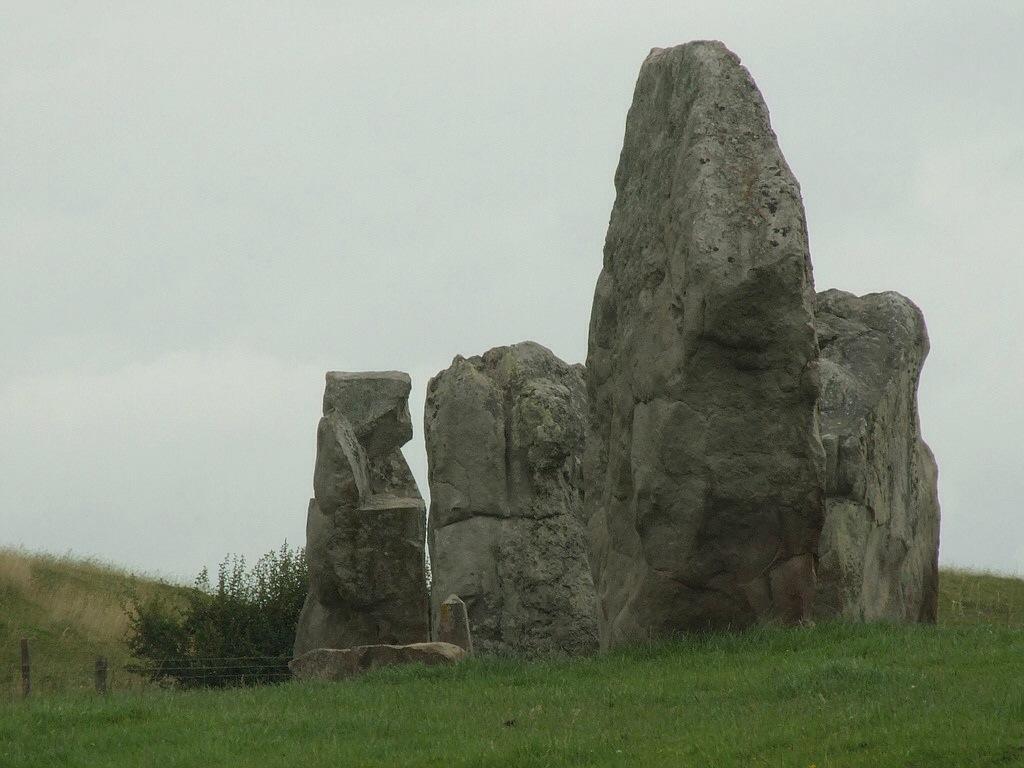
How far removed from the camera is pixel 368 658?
17.4 metres

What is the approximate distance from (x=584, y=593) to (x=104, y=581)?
49.4 ft

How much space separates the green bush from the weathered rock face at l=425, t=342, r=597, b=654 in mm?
3403

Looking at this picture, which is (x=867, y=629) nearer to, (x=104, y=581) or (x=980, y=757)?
(x=980, y=757)

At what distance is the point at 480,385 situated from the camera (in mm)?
24422

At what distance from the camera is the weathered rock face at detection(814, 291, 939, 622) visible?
60.0ft

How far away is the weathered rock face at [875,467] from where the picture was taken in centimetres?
1828

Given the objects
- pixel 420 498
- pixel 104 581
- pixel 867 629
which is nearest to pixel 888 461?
pixel 867 629

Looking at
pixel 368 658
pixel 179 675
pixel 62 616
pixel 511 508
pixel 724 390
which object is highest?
pixel 724 390

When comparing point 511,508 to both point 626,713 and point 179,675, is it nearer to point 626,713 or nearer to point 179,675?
point 179,675

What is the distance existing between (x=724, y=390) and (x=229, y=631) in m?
13.0

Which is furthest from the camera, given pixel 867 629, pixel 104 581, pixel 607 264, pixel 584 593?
pixel 104 581

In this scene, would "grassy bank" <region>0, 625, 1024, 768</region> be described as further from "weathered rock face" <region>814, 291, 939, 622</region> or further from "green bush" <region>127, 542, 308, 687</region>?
"green bush" <region>127, 542, 308, 687</region>


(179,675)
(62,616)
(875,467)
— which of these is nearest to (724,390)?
(875,467)

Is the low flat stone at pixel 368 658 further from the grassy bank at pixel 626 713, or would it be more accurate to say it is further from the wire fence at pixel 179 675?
the wire fence at pixel 179 675
